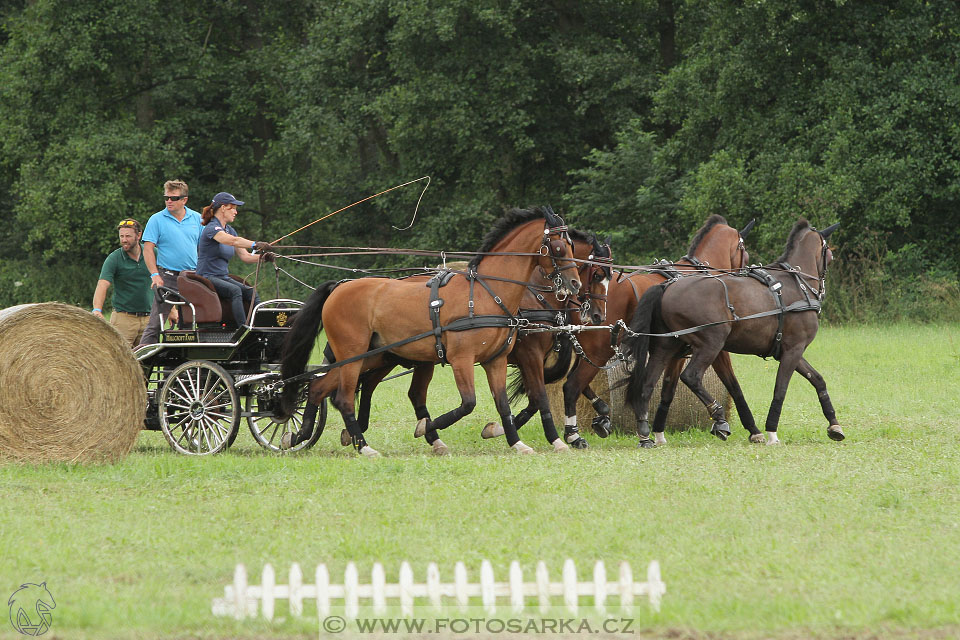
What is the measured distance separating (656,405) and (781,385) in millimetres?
1384

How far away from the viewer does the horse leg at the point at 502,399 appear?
10484mm

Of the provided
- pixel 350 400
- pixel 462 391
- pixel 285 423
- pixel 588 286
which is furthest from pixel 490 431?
pixel 285 423

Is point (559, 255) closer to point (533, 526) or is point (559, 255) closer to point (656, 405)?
point (656, 405)

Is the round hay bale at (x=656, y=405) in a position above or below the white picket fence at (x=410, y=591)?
below

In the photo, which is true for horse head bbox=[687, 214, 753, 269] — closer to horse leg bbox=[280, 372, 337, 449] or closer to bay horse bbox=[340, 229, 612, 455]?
bay horse bbox=[340, 229, 612, 455]

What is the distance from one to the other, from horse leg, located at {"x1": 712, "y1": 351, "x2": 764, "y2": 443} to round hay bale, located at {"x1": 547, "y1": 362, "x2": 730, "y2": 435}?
0.45m

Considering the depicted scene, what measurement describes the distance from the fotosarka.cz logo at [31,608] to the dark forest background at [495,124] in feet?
66.0

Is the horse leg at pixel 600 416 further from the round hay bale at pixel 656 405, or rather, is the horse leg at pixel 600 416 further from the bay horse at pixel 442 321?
the bay horse at pixel 442 321

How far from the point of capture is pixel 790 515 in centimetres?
725

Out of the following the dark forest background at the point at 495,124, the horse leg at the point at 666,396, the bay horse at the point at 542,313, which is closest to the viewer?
the bay horse at the point at 542,313

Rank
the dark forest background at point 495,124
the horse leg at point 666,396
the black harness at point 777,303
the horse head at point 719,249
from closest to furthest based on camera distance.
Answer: the black harness at point 777,303 < the horse leg at point 666,396 < the horse head at point 719,249 < the dark forest background at point 495,124

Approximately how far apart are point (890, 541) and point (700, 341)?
4646 millimetres

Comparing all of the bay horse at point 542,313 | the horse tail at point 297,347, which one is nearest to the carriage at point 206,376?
the horse tail at point 297,347

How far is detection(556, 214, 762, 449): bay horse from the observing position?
37.3 ft
